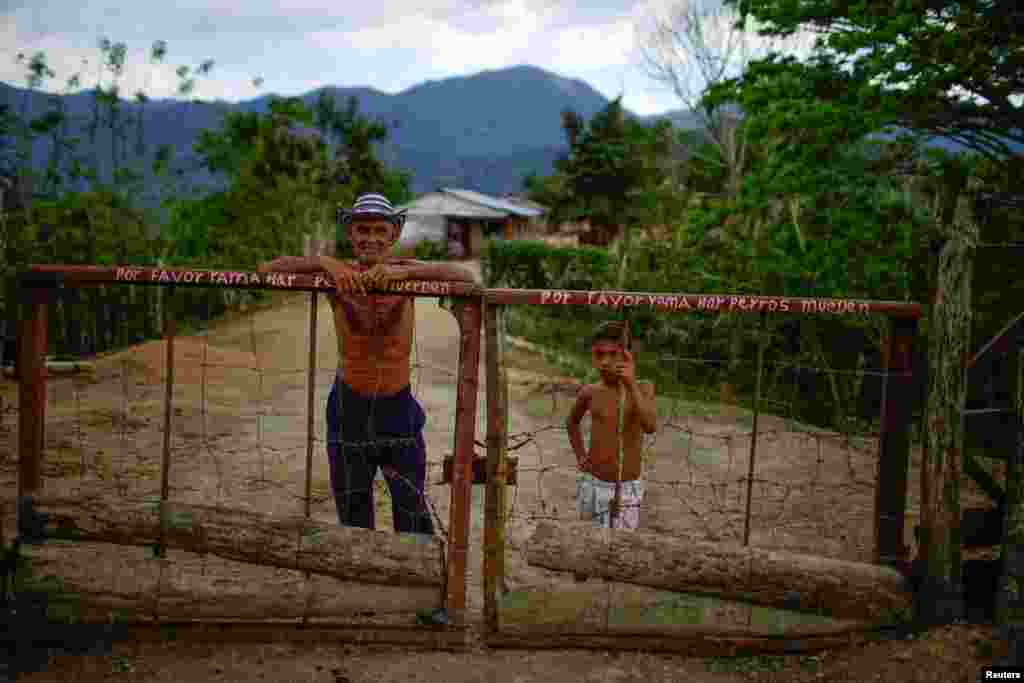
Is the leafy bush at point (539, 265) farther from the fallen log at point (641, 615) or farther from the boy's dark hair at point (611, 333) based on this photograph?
the fallen log at point (641, 615)

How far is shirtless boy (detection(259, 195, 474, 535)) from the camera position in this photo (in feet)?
11.5

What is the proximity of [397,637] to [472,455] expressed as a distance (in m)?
0.85

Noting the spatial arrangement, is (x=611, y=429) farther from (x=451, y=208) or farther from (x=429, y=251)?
(x=451, y=208)

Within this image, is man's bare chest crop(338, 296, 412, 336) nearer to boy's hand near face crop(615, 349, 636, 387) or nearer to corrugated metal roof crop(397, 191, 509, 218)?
boy's hand near face crop(615, 349, 636, 387)

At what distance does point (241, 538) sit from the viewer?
3396 mm

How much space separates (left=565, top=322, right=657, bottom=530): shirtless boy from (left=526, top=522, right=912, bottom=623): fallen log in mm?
167

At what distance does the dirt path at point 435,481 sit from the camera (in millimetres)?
3293

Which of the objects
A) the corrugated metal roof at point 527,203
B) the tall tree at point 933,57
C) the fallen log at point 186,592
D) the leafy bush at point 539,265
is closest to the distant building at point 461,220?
the corrugated metal roof at point 527,203

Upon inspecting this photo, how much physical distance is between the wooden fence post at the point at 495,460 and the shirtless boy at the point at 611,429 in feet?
1.53

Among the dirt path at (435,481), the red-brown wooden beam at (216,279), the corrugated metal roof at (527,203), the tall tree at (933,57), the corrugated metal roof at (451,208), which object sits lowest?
the dirt path at (435,481)

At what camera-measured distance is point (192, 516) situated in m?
3.41

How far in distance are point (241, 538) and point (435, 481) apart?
326 cm

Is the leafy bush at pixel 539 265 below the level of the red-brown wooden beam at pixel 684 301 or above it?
above

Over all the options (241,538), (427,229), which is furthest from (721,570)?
(427,229)
